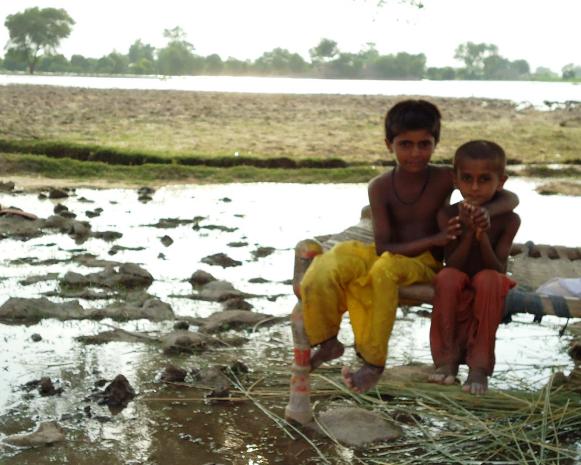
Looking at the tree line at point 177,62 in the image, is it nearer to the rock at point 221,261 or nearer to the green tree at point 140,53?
the green tree at point 140,53

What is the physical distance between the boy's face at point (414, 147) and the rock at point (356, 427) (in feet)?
3.48

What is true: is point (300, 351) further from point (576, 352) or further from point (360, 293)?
point (576, 352)

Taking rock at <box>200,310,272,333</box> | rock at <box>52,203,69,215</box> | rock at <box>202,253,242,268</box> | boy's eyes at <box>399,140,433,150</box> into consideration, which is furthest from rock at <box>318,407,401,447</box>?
rock at <box>52,203,69,215</box>

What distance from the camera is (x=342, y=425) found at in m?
3.80

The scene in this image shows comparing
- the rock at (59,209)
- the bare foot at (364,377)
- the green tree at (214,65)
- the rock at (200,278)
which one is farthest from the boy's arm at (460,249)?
the green tree at (214,65)

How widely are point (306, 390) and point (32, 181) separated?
30.8 ft

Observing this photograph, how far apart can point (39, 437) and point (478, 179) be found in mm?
1913

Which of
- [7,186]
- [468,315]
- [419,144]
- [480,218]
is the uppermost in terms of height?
[419,144]

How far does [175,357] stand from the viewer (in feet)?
15.6

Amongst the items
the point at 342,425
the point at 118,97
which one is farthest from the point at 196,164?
the point at 118,97

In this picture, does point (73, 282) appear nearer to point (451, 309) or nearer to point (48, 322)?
point (48, 322)

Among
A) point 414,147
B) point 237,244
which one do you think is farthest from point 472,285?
point 237,244

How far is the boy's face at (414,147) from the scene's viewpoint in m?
3.47

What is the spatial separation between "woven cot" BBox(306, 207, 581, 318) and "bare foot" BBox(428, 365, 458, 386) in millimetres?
248
